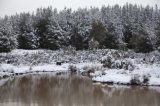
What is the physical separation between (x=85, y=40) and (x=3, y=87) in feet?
135

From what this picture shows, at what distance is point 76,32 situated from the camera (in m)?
72.5

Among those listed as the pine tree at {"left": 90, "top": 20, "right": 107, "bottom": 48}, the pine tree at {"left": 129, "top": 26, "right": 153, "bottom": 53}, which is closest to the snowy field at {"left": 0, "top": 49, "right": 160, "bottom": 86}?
the pine tree at {"left": 129, "top": 26, "right": 153, "bottom": 53}

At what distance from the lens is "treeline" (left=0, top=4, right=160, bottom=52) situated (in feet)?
208

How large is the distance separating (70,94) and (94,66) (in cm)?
1598

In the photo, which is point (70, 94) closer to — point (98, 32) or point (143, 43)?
point (143, 43)

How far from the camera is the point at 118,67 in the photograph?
40.0m

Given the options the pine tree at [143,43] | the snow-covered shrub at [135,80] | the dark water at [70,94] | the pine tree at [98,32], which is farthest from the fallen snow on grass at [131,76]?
the pine tree at [98,32]

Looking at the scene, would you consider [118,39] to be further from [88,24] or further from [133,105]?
[133,105]

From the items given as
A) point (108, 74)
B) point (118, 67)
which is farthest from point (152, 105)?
point (118, 67)

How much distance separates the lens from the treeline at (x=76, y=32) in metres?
63.5

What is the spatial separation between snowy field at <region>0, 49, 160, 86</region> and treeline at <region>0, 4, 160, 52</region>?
731cm

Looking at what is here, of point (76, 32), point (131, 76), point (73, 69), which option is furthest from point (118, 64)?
point (76, 32)

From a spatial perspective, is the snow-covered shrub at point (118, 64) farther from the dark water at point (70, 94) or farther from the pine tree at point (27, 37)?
the pine tree at point (27, 37)

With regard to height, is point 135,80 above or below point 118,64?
below
